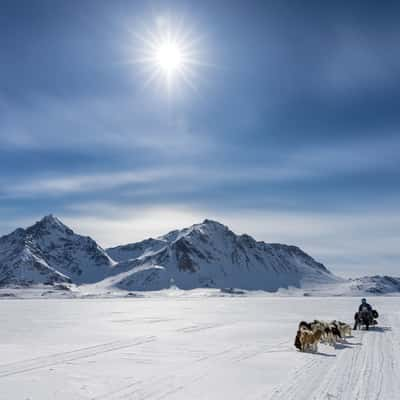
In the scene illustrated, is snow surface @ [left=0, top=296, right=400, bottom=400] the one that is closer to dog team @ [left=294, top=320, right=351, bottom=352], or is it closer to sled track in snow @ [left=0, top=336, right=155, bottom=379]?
sled track in snow @ [left=0, top=336, right=155, bottom=379]

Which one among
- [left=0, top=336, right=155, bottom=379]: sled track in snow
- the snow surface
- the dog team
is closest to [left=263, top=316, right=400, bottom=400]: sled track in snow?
→ the snow surface

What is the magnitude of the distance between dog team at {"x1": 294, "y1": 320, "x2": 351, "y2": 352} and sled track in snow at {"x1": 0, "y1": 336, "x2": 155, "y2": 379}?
7.68 meters

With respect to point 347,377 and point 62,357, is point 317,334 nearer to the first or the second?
point 347,377

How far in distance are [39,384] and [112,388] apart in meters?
2.26

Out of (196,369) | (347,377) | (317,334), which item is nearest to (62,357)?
(196,369)

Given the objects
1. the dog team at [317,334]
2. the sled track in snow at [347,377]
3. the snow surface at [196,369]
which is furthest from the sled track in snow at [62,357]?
the sled track in snow at [347,377]

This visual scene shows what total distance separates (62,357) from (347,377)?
1057 cm

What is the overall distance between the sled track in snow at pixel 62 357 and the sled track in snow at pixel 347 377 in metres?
8.27

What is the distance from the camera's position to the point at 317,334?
1956cm

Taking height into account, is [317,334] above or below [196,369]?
above

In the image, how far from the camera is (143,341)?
2298 cm

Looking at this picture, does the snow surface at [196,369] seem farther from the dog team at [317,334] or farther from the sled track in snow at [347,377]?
the dog team at [317,334]

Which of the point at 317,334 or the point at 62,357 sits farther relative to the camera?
the point at 317,334

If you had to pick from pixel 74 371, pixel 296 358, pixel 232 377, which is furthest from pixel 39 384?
pixel 296 358
